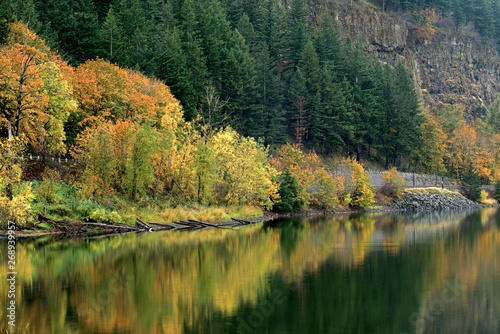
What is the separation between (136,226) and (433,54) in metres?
143

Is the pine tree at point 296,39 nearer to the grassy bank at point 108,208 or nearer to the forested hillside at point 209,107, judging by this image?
the forested hillside at point 209,107

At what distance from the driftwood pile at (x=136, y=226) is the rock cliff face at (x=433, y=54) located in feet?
347

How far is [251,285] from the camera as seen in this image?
28.1 metres

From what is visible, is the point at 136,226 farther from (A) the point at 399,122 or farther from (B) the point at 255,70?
(A) the point at 399,122

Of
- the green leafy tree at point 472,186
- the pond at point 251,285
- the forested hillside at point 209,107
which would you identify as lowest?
the pond at point 251,285

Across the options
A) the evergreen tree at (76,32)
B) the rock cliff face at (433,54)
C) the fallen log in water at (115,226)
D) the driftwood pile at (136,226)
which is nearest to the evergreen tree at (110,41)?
the evergreen tree at (76,32)

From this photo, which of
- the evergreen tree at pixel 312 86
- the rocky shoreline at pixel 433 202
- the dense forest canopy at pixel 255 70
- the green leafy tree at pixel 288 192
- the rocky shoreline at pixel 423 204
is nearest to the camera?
the green leafy tree at pixel 288 192

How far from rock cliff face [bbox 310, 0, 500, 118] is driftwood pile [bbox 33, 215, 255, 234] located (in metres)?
106

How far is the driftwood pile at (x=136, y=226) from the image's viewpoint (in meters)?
47.3

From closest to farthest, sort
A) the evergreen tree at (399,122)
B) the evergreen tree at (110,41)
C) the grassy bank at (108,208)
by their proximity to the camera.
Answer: the grassy bank at (108,208) → the evergreen tree at (110,41) → the evergreen tree at (399,122)

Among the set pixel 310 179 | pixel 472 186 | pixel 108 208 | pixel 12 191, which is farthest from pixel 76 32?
pixel 472 186

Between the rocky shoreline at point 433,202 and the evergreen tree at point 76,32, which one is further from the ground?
the evergreen tree at point 76,32

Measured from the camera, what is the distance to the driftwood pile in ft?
155

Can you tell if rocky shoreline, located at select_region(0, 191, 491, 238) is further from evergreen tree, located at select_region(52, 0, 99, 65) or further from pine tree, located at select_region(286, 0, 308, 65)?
evergreen tree, located at select_region(52, 0, 99, 65)
